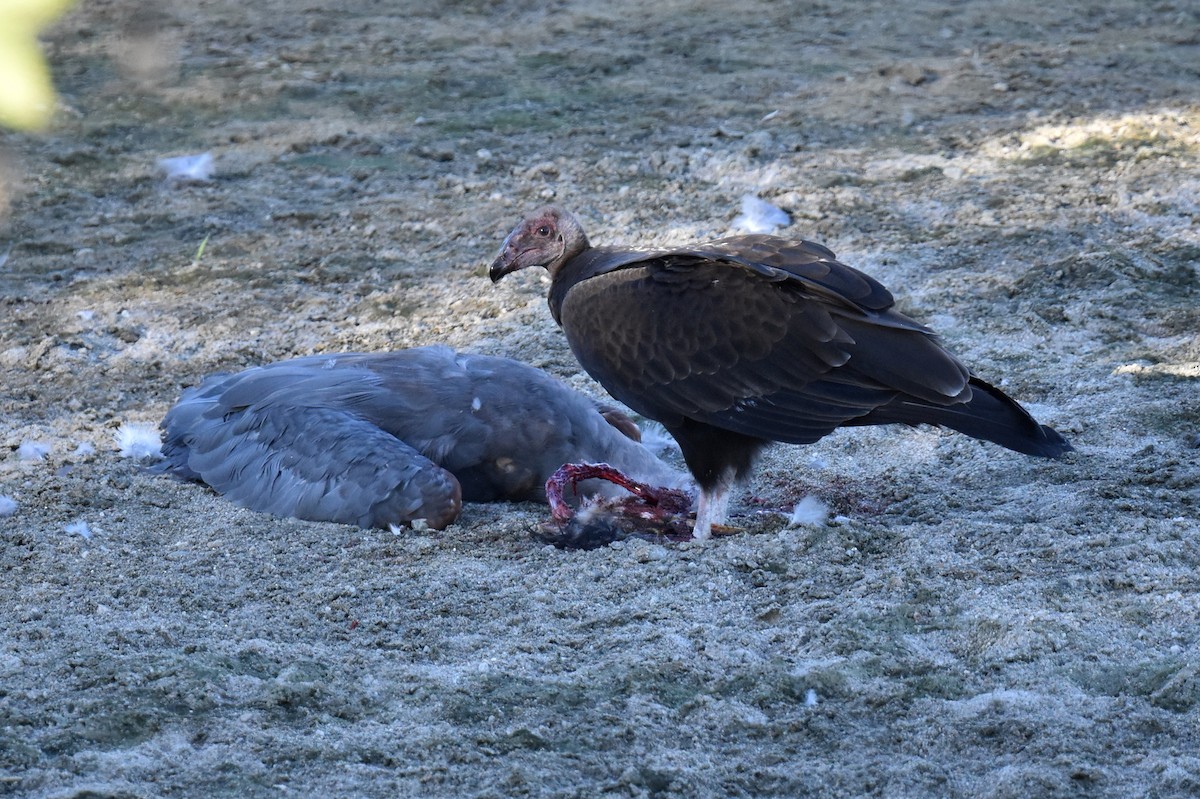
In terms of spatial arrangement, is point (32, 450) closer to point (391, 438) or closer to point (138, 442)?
point (138, 442)

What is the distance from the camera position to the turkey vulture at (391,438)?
4363 millimetres

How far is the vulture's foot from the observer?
426 cm

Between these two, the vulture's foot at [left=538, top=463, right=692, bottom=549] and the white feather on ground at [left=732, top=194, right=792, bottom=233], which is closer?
the vulture's foot at [left=538, top=463, right=692, bottom=549]

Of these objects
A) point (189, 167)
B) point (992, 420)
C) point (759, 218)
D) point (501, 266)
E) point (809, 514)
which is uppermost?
point (992, 420)

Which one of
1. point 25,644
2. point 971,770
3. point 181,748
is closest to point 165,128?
point 25,644

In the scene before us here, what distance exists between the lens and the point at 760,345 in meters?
4.11

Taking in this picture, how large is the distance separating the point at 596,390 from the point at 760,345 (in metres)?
1.56

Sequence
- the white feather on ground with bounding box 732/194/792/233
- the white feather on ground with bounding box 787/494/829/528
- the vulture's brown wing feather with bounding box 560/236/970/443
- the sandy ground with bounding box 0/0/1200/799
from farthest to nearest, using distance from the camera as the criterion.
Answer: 1. the white feather on ground with bounding box 732/194/792/233
2. the white feather on ground with bounding box 787/494/829/528
3. the vulture's brown wing feather with bounding box 560/236/970/443
4. the sandy ground with bounding box 0/0/1200/799

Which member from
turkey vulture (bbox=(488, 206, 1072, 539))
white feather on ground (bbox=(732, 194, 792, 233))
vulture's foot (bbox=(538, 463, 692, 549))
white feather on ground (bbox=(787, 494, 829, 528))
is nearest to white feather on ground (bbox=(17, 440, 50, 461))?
vulture's foot (bbox=(538, 463, 692, 549))

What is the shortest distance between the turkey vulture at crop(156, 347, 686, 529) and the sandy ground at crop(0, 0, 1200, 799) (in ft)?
0.44

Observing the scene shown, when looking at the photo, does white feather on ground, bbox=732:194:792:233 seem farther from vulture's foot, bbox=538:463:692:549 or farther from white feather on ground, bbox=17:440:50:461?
white feather on ground, bbox=17:440:50:461

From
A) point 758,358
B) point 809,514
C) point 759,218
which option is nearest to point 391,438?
point 758,358

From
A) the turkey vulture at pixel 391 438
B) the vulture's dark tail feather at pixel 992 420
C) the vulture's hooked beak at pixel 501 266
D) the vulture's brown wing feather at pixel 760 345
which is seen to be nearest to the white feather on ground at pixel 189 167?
the turkey vulture at pixel 391 438

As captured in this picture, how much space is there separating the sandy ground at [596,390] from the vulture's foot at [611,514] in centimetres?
13
